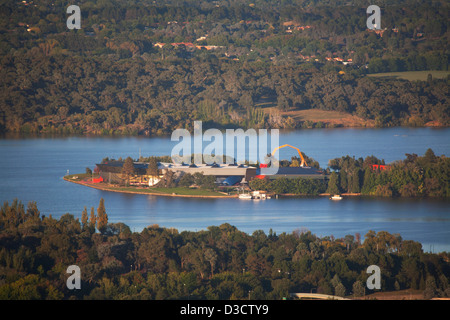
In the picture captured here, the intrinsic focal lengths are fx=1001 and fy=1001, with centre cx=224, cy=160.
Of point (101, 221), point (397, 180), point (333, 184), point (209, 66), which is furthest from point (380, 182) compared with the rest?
point (209, 66)

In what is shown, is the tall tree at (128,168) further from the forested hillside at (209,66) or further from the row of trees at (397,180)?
the forested hillside at (209,66)

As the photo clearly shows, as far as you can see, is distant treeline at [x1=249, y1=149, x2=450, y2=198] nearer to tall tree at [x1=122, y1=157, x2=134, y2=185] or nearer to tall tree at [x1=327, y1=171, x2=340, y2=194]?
tall tree at [x1=327, y1=171, x2=340, y2=194]

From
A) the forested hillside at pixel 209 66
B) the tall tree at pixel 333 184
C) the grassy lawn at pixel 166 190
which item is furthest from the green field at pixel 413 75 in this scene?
the grassy lawn at pixel 166 190

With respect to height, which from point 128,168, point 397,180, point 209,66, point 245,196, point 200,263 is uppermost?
point 209,66

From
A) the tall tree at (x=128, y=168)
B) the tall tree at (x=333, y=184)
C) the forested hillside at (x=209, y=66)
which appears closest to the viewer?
the tall tree at (x=333, y=184)

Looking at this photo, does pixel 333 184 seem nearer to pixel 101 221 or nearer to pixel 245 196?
pixel 245 196

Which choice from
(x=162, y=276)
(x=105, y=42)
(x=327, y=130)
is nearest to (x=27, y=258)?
(x=162, y=276)
